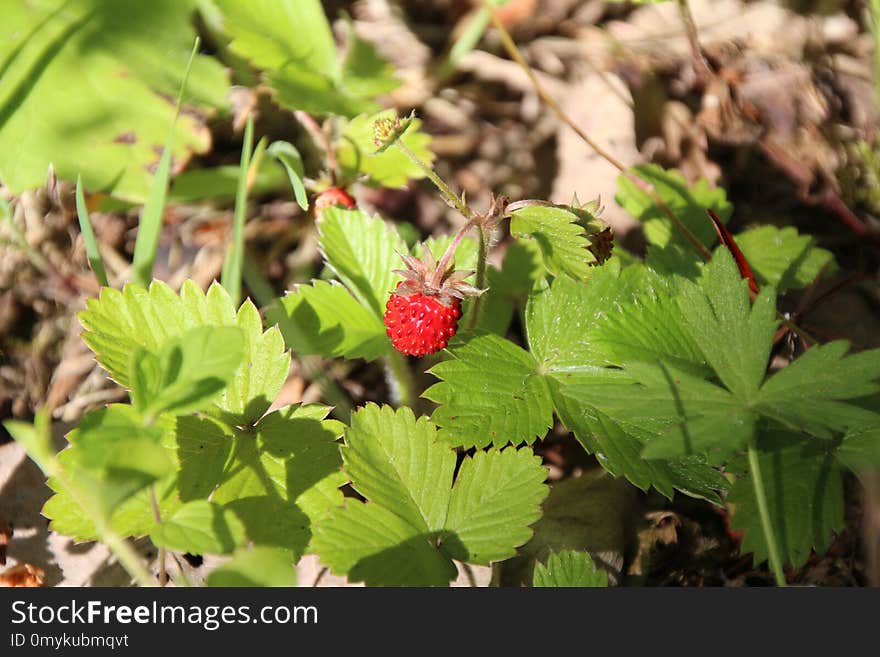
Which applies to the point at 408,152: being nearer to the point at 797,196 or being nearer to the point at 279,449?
Result: the point at 279,449

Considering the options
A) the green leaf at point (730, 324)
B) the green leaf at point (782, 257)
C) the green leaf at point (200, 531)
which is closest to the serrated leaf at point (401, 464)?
the green leaf at point (200, 531)

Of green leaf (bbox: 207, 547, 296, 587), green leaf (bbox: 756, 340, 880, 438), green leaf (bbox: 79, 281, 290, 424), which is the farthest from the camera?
green leaf (bbox: 79, 281, 290, 424)

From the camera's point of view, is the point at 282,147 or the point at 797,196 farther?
the point at 797,196

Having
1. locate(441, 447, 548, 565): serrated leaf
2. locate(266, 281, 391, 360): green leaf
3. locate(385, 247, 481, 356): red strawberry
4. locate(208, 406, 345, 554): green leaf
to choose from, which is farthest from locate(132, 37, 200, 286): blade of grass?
locate(441, 447, 548, 565): serrated leaf

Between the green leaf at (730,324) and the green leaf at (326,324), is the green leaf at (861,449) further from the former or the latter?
the green leaf at (326,324)

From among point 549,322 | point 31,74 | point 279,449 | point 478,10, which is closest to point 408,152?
point 549,322

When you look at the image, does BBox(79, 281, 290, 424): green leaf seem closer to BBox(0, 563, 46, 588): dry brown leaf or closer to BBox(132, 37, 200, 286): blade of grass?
BBox(132, 37, 200, 286): blade of grass
